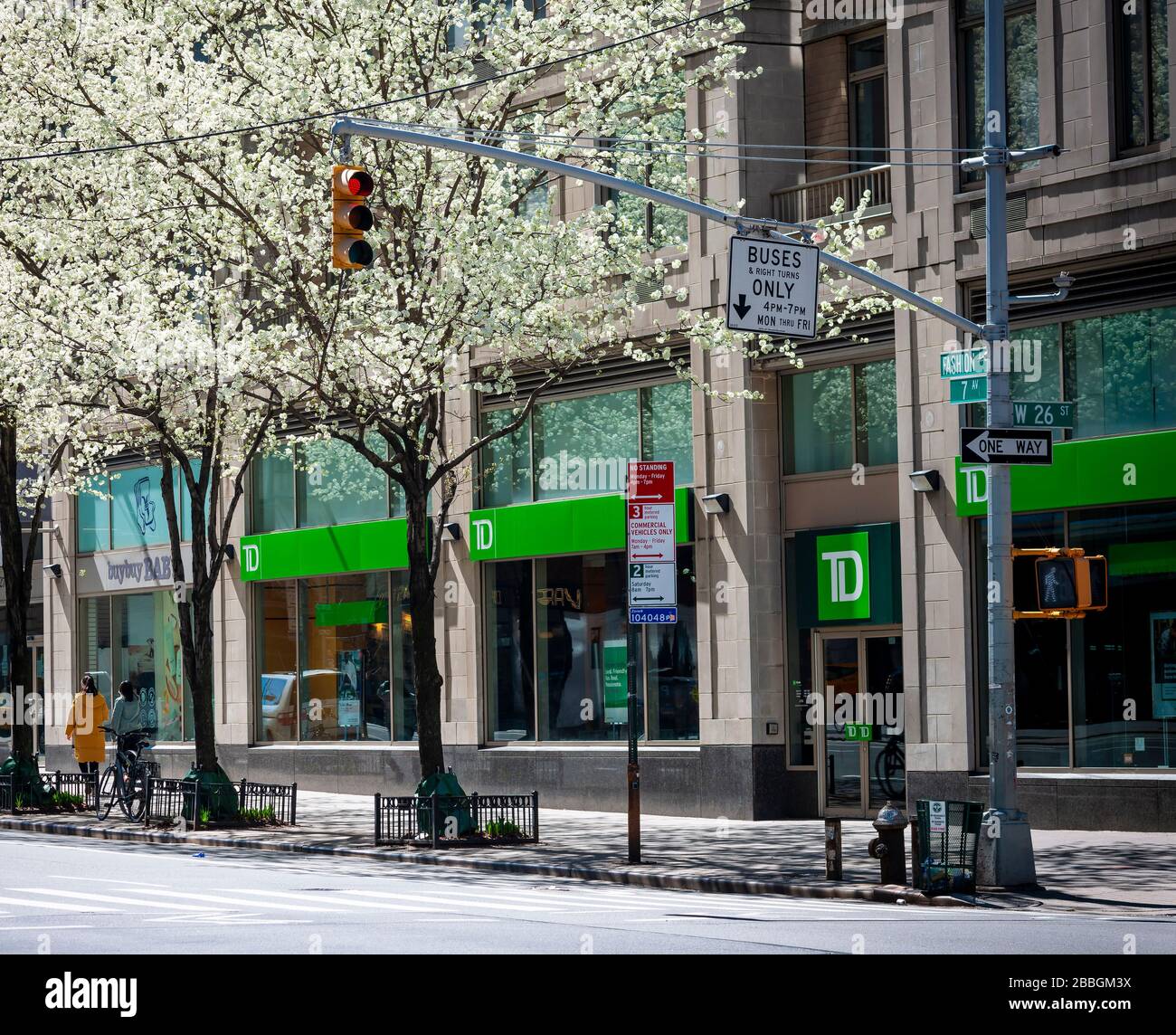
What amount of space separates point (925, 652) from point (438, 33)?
32.2 ft

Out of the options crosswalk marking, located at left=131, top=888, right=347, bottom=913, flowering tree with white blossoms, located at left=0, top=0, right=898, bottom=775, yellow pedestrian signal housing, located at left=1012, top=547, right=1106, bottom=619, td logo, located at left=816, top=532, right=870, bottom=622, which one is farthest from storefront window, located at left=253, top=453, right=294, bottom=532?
yellow pedestrian signal housing, located at left=1012, top=547, right=1106, bottom=619

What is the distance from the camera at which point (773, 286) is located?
1711 centimetres

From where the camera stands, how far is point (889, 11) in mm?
23219

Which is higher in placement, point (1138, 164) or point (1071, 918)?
point (1138, 164)

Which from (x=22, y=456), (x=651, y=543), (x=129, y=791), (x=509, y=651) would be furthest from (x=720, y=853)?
(x=22, y=456)

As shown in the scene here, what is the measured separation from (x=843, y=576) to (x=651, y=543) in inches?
220

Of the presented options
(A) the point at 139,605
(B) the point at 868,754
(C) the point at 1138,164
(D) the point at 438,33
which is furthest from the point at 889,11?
(A) the point at 139,605

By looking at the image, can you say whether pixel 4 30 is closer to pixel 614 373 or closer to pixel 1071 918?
pixel 614 373

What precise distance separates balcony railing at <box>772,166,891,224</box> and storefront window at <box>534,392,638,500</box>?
3.66 metres

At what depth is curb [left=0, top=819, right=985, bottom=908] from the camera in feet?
52.7

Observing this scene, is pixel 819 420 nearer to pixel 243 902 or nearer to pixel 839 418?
pixel 839 418

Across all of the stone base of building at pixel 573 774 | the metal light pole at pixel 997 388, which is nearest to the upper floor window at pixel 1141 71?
the metal light pole at pixel 997 388

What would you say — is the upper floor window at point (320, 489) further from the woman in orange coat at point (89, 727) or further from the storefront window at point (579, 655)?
the woman in orange coat at point (89, 727)

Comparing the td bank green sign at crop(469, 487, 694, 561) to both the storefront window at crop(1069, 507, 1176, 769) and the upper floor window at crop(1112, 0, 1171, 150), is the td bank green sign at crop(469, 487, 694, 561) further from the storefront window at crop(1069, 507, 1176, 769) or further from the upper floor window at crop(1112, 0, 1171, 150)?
the upper floor window at crop(1112, 0, 1171, 150)
